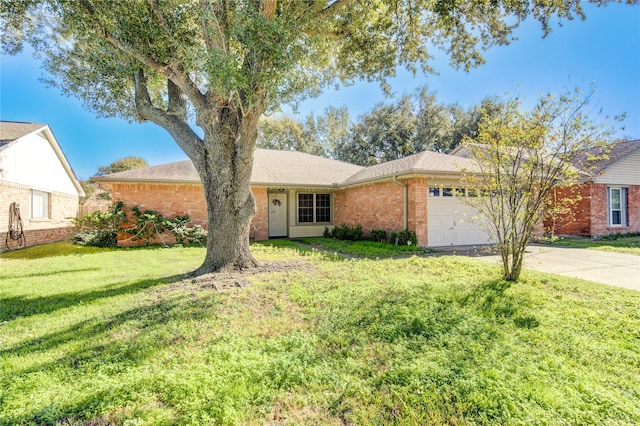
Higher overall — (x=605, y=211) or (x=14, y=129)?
(x=14, y=129)

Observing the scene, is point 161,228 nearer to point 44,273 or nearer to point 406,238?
point 44,273

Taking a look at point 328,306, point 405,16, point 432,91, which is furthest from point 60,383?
point 432,91

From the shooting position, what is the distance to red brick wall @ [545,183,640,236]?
13.8 metres

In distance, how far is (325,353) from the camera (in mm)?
3215

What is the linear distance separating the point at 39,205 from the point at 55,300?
1243 centimetres

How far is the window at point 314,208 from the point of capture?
1588 centimetres

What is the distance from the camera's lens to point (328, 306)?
181 inches

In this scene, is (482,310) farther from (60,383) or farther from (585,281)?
(60,383)

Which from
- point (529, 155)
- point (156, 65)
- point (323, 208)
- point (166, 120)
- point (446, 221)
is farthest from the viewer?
point (323, 208)

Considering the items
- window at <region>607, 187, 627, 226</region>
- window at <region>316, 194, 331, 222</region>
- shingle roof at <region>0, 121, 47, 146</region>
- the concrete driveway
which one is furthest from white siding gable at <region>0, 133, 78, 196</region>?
window at <region>607, 187, 627, 226</region>

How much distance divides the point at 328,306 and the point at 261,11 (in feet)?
18.3

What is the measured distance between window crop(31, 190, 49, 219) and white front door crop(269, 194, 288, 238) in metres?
10.4

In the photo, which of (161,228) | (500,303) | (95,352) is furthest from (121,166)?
(500,303)

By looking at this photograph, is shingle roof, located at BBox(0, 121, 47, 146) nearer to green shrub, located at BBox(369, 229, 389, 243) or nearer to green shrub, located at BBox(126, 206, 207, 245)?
green shrub, located at BBox(126, 206, 207, 245)
